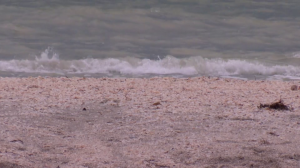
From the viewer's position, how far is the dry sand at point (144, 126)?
8.77 ft

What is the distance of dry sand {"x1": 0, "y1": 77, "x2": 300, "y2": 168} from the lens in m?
2.67

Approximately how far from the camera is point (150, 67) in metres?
6.88

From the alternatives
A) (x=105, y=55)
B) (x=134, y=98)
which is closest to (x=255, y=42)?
(x=105, y=55)

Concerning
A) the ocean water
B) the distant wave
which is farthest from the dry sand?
the ocean water

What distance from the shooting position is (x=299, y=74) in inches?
266

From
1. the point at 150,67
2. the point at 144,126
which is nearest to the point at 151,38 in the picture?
the point at 150,67

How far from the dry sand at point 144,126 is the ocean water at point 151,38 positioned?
6.40 feet

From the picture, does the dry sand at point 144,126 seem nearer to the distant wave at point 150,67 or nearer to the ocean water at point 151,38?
the distant wave at point 150,67

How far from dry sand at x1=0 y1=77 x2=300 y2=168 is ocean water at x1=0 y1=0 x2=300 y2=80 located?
6.40ft

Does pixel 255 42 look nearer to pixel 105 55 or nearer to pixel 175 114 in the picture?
pixel 105 55

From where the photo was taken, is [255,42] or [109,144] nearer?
[109,144]

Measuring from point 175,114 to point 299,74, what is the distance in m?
3.66

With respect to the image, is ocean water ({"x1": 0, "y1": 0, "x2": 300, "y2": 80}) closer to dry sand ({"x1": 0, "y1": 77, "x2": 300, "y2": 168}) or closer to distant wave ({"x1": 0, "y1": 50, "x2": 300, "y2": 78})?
distant wave ({"x1": 0, "y1": 50, "x2": 300, "y2": 78})

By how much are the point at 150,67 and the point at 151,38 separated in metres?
2.36
